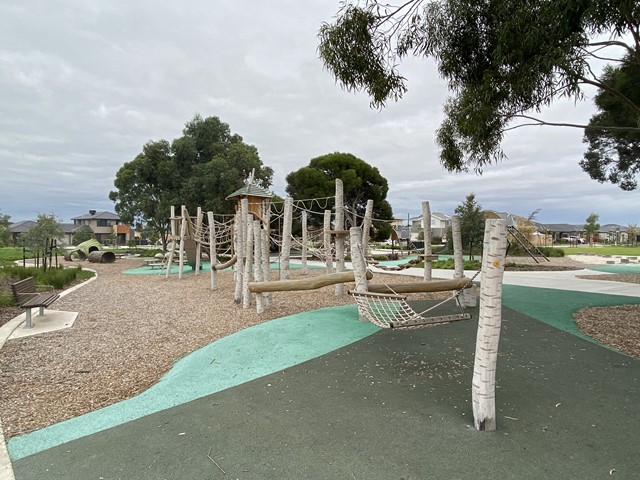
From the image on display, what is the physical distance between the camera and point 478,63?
5.75 metres

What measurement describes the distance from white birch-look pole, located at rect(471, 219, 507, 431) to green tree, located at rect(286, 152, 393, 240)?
938 inches

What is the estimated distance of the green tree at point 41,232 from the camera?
23.1 meters

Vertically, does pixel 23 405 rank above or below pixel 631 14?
below

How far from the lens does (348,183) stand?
28.1 m

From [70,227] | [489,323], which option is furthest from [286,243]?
[70,227]

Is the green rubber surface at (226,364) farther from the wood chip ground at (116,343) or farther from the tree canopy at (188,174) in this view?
the tree canopy at (188,174)

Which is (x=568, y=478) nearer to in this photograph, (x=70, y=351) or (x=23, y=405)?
(x=23, y=405)

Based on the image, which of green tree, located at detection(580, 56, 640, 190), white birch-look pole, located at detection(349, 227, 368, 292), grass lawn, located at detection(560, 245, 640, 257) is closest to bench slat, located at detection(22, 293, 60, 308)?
white birch-look pole, located at detection(349, 227, 368, 292)

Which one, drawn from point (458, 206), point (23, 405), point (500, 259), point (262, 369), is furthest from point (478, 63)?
point (458, 206)

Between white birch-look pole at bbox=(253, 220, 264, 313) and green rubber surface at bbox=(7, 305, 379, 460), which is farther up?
white birch-look pole at bbox=(253, 220, 264, 313)

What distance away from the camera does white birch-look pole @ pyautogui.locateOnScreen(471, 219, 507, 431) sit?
266 centimetres

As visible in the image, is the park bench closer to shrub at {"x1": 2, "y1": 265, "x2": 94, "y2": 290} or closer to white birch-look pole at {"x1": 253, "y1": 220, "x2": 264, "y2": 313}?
shrub at {"x1": 2, "y1": 265, "x2": 94, "y2": 290}

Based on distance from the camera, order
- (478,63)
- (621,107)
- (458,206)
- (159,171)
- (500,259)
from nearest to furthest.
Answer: (500,259)
(478,63)
(621,107)
(458,206)
(159,171)

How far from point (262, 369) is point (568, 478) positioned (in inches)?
111
